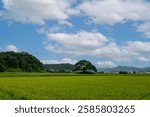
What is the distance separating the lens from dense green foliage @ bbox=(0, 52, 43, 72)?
430ft

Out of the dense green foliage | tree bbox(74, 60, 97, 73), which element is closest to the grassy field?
the dense green foliage

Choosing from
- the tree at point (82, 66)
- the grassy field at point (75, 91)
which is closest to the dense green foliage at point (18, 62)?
the tree at point (82, 66)

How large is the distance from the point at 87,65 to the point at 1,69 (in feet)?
128

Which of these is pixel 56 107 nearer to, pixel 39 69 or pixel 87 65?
pixel 39 69

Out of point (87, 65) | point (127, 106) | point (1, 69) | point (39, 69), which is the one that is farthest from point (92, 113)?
point (87, 65)

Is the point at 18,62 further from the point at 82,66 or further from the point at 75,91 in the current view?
the point at 75,91

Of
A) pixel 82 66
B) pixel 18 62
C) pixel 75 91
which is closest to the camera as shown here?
pixel 75 91

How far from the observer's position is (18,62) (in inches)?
5187

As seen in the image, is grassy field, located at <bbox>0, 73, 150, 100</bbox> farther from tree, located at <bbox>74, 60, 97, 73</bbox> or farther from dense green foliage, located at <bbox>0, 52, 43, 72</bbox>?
tree, located at <bbox>74, 60, 97, 73</bbox>

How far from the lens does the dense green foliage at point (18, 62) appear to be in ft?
430

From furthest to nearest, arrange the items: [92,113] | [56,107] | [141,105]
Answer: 1. [141,105]
2. [56,107]
3. [92,113]

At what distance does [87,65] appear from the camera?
152m

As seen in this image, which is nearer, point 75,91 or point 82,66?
point 75,91

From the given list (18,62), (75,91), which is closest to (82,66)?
(18,62)
